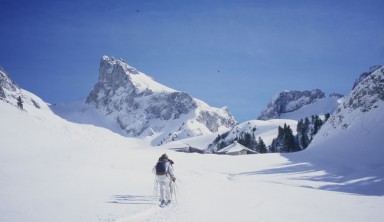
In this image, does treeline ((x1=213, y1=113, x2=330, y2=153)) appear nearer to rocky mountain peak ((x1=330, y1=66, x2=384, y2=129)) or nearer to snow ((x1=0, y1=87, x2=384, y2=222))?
rocky mountain peak ((x1=330, y1=66, x2=384, y2=129))

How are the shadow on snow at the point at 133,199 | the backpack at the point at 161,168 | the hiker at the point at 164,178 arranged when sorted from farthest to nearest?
→ the backpack at the point at 161,168 < the hiker at the point at 164,178 < the shadow on snow at the point at 133,199

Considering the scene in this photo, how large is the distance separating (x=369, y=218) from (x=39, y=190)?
12.3m

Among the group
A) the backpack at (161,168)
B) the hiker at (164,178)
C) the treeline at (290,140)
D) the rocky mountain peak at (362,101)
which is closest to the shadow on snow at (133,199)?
the hiker at (164,178)

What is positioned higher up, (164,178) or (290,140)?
(290,140)

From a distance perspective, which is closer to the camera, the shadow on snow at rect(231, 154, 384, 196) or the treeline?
the shadow on snow at rect(231, 154, 384, 196)

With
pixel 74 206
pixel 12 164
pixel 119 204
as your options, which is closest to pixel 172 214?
pixel 119 204

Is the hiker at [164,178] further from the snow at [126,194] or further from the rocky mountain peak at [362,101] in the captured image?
the rocky mountain peak at [362,101]

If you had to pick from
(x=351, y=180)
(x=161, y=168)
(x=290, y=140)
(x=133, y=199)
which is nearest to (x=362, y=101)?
(x=351, y=180)

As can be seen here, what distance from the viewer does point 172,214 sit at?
37.9 feet

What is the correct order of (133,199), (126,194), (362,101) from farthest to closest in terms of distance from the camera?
(362,101)
(126,194)
(133,199)

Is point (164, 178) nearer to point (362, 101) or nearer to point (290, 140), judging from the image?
point (362, 101)

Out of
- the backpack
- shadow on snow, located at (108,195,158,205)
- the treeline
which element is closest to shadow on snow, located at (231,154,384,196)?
the backpack

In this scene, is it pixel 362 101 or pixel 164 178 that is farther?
pixel 362 101

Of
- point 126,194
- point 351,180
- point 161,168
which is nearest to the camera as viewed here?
point 161,168
